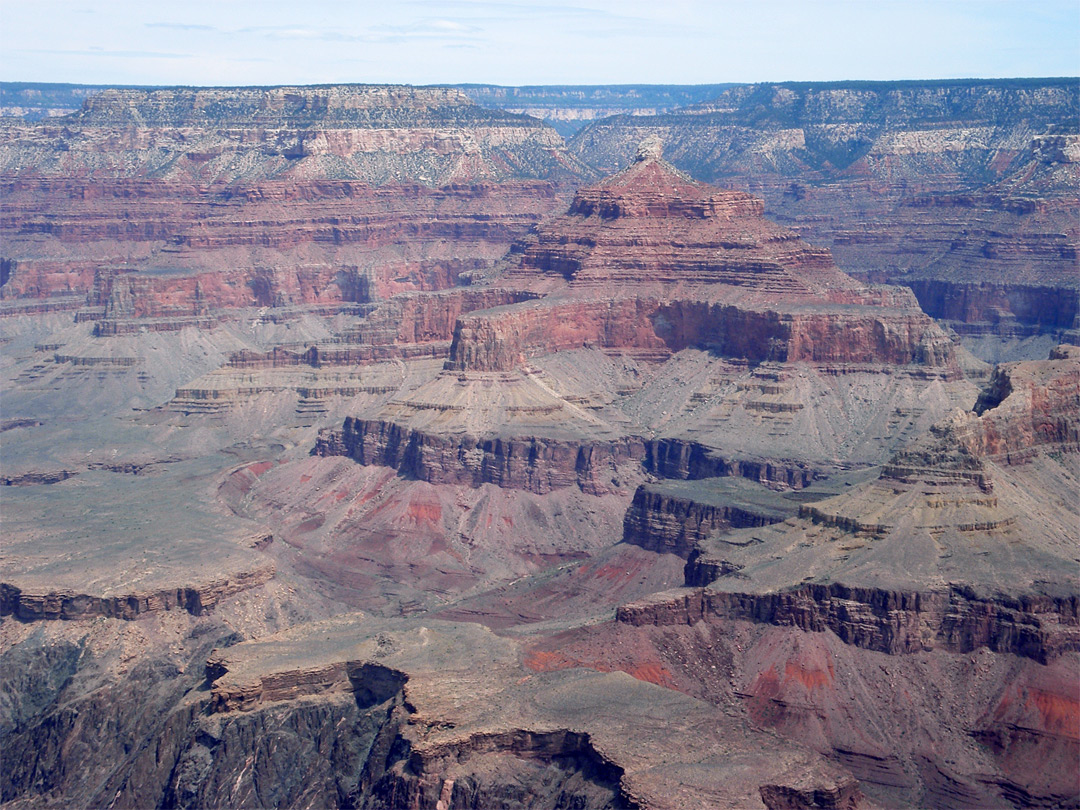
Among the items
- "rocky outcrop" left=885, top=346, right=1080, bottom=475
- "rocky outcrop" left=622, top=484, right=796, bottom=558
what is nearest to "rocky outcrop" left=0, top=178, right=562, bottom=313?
"rocky outcrop" left=622, top=484, right=796, bottom=558

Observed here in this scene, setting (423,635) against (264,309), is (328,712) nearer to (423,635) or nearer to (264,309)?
(423,635)

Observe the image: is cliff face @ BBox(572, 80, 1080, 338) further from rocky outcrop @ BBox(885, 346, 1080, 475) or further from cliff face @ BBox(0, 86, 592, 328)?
rocky outcrop @ BBox(885, 346, 1080, 475)

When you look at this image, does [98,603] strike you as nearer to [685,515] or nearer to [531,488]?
[685,515]

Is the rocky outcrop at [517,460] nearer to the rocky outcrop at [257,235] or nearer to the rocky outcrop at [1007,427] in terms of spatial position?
the rocky outcrop at [1007,427]

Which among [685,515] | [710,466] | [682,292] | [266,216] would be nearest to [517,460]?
[710,466]

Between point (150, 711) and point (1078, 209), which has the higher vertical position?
point (1078, 209)

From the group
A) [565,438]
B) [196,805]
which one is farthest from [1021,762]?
[565,438]
